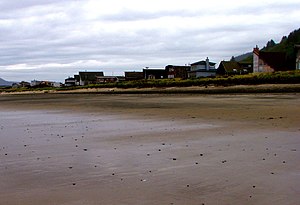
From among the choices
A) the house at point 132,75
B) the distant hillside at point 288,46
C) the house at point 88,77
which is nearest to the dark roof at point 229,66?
the distant hillside at point 288,46

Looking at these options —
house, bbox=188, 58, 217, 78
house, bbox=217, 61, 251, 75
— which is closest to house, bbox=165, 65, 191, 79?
house, bbox=188, 58, 217, 78

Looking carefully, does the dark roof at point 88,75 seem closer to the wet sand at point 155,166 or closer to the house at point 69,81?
the house at point 69,81

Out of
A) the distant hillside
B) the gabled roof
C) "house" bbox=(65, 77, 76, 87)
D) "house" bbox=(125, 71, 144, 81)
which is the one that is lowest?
"house" bbox=(65, 77, 76, 87)

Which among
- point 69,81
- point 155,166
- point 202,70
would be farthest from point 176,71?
point 155,166

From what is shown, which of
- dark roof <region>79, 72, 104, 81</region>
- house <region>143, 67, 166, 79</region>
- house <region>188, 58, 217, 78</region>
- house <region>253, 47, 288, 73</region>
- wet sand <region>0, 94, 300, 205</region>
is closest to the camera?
wet sand <region>0, 94, 300, 205</region>

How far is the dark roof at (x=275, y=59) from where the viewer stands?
227ft

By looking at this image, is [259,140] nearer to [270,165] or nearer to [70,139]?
[270,165]

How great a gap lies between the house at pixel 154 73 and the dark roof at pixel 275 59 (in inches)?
1350

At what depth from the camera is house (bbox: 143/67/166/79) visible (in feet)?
330

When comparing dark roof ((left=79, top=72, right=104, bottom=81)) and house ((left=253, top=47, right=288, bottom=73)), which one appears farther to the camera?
dark roof ((left=79, top=72, right=104, bottom=81))

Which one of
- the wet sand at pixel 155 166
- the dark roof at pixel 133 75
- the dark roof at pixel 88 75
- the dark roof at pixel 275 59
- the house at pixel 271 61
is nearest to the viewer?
the wet sand at pixel 155 166

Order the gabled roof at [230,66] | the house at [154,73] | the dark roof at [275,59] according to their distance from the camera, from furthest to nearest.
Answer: the house at [154,73] < the gabled roof at [230,66] < the dark roof at [275,59]

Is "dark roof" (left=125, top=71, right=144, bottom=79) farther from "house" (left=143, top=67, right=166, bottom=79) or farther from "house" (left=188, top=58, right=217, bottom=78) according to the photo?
"house" (left=188, top=58, right=217, bottom=78)

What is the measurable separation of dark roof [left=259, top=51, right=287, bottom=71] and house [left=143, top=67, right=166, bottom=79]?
34296 millimetres
